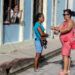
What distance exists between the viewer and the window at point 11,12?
41.1 feet

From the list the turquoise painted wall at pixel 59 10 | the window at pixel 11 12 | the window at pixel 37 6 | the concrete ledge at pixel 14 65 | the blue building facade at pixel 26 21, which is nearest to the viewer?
the concrete ledge at pixel 14 65

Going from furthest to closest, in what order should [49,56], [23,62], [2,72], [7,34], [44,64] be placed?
[7,34], [49,56], [44,64], [23,62], [2,72]

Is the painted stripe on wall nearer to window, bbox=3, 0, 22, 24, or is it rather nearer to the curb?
window, bbox=3, 0, 22, 24

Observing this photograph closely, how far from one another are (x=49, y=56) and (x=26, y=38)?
137 inches

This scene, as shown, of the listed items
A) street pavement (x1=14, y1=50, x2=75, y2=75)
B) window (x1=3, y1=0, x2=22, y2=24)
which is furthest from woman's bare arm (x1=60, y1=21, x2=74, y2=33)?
window (x1=3, y1=0, x2=22, y2=24)

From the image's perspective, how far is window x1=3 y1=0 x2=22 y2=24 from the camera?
1253 centimetres

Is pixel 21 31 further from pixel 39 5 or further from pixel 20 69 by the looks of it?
pixel 20 69

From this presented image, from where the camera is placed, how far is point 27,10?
1407cm

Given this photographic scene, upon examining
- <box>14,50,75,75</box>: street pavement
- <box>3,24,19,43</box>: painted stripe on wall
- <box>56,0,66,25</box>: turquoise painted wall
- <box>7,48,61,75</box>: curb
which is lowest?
<box>14,50,75,75</box>: street pavement

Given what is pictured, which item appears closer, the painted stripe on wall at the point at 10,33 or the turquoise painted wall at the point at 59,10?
the painted stripe on wall at the point at 10,33

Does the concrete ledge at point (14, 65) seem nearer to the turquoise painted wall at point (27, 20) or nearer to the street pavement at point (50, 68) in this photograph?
the street pavement at point (50, 68)

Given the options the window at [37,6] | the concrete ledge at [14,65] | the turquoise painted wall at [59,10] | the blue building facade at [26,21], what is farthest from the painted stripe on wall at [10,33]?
the turquoise painted wall at [59,10]

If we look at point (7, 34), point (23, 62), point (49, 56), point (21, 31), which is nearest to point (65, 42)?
point (23, 62)

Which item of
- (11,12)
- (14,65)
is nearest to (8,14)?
(11,12)
